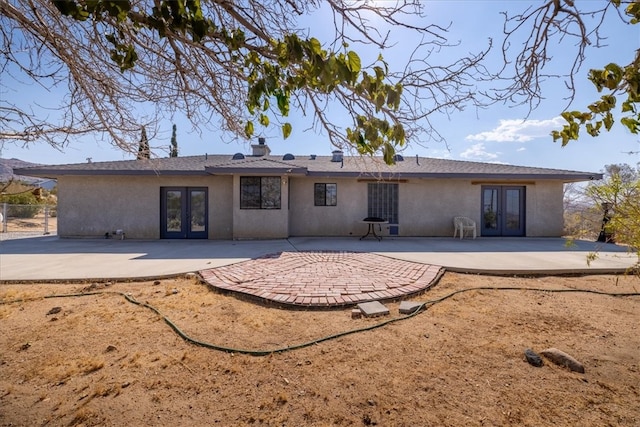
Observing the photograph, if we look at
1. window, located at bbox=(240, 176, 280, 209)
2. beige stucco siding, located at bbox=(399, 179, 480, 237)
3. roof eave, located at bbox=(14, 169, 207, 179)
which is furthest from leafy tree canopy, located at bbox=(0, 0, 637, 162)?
beige stucco siding, located at bbox=(399, 179, 480, 237)

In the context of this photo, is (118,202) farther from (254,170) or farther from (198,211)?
(254,170)

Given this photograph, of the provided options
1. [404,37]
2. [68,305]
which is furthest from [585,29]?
[68,305]

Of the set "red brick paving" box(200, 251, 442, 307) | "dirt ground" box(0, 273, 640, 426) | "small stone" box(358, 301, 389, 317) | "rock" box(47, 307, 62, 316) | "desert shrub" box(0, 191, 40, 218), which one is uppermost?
"desert shrub" box(0, 191, 40, 218)

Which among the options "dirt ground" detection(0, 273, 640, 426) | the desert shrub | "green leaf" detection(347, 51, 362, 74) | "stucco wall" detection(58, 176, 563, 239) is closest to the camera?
"green leaf" detection(347, 51, 362, 74)

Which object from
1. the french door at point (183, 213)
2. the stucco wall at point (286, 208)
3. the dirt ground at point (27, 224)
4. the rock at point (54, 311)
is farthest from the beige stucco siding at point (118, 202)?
the rock at point (54, 311)

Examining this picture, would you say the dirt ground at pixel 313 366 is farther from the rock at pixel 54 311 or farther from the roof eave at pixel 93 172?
the roof eave at pixel 93 172

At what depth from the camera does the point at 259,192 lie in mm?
11383

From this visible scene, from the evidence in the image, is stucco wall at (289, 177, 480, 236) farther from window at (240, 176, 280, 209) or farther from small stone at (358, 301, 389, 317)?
small stone at (358, 301, 389, 317)

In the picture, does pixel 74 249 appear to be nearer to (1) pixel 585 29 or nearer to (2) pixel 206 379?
(2) pixel 206 379

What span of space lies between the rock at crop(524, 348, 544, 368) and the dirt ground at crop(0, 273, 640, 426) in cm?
5

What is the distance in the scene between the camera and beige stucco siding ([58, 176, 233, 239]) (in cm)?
1179

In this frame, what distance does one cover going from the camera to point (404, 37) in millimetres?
2424

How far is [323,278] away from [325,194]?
23.0 feet

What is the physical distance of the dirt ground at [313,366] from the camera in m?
2.18
